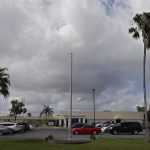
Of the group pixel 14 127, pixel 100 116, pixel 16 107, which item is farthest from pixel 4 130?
pixel 100 116

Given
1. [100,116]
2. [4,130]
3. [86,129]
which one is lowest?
[4,130]

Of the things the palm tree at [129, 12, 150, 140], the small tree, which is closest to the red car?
the palm tree at [129, 12, 150, 140]

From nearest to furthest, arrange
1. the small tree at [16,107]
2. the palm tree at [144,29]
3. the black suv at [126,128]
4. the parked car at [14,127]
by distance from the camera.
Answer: the palm tree at [144,29]
the black suv at [126,128]
the parked car at [14,127]
the small tree at [16,107]

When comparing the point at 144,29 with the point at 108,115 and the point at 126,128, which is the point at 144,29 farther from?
the point at 108,115

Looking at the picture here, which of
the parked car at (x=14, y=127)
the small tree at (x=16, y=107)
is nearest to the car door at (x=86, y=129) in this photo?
the parked car at (x=14, y=127)

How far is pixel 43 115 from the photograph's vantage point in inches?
5950

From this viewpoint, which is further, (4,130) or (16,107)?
(16,107)

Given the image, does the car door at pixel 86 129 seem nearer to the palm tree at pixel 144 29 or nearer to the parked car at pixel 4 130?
the parked car at pixel 4 130

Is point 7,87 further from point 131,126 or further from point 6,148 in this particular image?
point 131,126

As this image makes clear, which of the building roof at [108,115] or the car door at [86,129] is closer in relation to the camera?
the car door at [86,129]

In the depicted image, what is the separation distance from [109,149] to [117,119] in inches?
3818

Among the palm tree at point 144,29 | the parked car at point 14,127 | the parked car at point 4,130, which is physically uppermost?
the palm tree at point 144,29

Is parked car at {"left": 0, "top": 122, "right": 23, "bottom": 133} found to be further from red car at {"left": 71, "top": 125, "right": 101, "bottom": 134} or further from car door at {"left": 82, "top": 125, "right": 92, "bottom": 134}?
car door at {"left": 82, "top": 125, "right": 92, "bottom": 134}

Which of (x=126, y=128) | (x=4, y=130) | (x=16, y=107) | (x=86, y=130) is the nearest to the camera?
(x=126, y=128)
